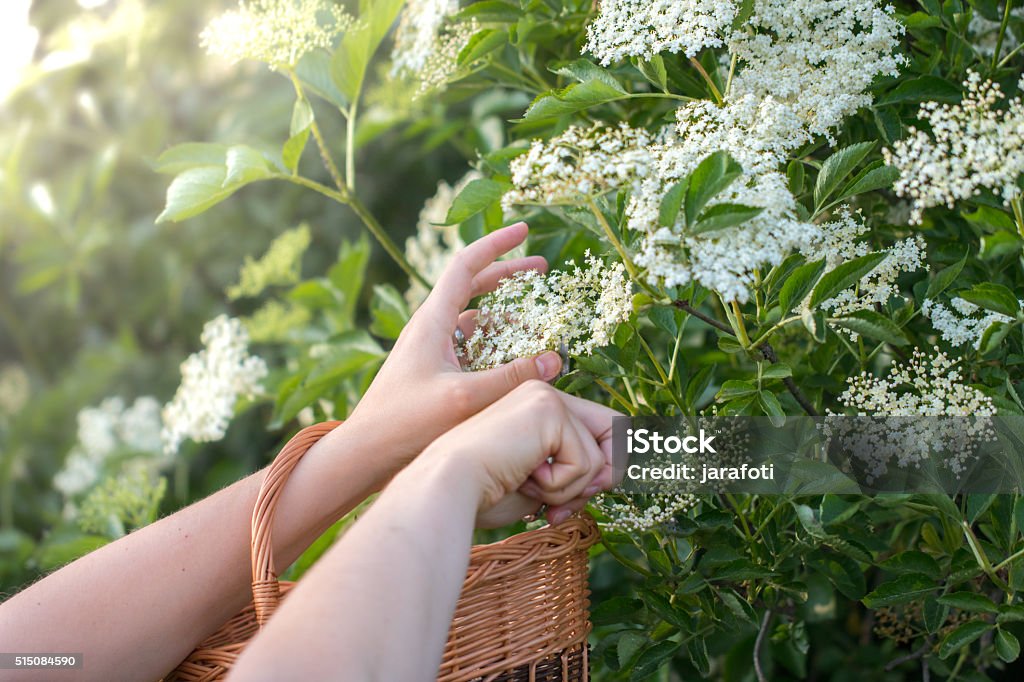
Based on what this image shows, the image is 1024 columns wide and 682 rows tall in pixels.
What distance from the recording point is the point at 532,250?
3.31 ft

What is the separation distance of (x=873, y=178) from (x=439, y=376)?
37 cm

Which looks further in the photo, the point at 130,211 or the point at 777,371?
the point at 130,211

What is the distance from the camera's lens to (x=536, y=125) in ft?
3.37

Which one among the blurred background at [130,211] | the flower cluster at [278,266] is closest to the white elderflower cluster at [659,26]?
the flower cluster at [278,266]

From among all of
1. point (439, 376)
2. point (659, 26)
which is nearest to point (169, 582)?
point (439, 376)

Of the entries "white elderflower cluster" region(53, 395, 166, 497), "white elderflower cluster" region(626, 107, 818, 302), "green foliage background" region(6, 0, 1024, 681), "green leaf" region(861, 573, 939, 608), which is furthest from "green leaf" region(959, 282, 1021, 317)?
"white elderflower cluster" region(53, 395, 166, 497)

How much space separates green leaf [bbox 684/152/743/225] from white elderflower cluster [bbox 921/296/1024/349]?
242 millimetres

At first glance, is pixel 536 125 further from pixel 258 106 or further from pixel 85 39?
pixel 85 39

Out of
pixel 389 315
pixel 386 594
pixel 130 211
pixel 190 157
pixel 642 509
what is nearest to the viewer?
pixel 386 594

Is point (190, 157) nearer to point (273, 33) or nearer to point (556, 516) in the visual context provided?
point (273, 33)

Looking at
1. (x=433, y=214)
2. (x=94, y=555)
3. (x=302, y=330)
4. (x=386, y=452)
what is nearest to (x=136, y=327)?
(x=302, y=330)

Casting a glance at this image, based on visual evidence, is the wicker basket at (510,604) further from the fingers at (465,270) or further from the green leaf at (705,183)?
the green leaf at (705,183)

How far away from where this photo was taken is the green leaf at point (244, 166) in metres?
0.86

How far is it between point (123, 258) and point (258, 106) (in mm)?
484
